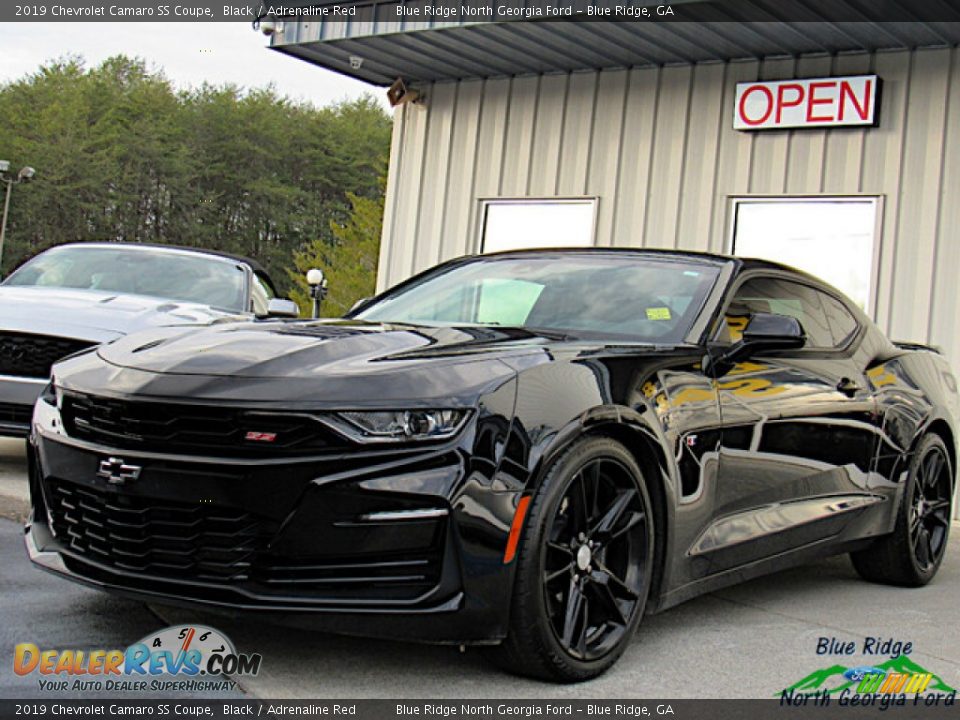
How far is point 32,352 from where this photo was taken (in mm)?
6715

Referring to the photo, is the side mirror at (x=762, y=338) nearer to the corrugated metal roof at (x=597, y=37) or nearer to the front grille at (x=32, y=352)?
the front grille at (x=32, y=352)

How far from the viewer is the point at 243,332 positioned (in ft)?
12.1

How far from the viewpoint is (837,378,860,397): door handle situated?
4.88 metres

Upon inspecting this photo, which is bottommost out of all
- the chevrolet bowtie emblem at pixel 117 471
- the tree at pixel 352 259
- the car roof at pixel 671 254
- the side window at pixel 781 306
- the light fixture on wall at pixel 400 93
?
the chevrolet bowtie emblem at pixel 117 471

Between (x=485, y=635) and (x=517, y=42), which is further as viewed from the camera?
(x=517, y=42)

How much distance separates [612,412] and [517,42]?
702cm

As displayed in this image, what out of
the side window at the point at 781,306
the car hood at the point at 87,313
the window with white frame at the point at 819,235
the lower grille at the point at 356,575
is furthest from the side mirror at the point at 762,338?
the window with white frame at the point at 819,235

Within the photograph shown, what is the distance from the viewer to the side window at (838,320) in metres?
5.19

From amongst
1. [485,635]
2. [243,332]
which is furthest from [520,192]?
[485,635]

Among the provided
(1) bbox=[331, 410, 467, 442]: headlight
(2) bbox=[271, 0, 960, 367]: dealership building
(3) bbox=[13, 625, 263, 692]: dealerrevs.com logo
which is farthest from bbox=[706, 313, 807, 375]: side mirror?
(2) bbox=[271, 0, 960, 367]: dealership building

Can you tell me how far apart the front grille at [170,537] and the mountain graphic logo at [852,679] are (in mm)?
1612

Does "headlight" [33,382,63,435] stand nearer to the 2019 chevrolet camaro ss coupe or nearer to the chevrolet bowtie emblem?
the 2019 chevrolet camaro ss coupe

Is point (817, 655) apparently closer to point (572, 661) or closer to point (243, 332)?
point (572, 661)

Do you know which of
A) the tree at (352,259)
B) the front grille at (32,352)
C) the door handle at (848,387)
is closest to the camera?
the door handle at (848,387)
